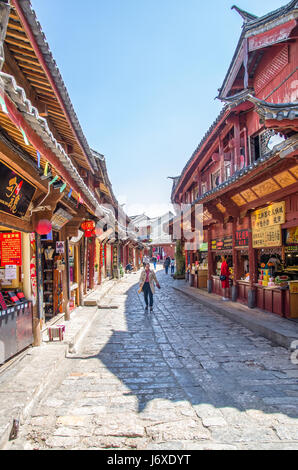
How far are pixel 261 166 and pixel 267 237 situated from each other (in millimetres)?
2515

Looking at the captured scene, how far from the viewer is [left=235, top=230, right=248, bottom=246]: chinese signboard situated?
36.6 ft

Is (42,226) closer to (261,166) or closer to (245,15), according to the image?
(261,166)

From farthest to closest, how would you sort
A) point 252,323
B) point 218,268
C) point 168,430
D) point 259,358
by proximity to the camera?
point 218,268 < point 252,323 < point 259,358 < point 168,430

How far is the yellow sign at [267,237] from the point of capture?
29.0 feet

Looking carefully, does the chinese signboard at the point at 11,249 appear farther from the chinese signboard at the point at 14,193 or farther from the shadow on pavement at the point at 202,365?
the shadow on pavement at the point at 202,365

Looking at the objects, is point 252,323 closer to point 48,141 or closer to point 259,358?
point 259,358

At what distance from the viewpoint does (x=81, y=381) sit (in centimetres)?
491

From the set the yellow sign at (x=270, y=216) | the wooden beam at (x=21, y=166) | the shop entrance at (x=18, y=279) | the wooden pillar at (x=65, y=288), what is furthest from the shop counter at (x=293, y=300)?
the wooden beam at (x=21, y=166)

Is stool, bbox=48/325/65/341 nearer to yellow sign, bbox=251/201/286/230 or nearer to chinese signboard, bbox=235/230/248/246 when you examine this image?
yellow sign, bbox=251/201/286/230

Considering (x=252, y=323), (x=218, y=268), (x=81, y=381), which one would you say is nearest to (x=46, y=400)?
(x=81, y=381)

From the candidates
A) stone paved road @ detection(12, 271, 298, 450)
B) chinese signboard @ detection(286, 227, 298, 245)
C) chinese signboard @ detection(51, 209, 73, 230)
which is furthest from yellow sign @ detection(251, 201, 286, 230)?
chinese signboard @ detection(51, 209, 73, 230)

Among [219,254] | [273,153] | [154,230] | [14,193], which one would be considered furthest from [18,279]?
[154,230]

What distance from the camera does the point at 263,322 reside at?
26.6ft

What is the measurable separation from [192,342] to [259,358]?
158cm
